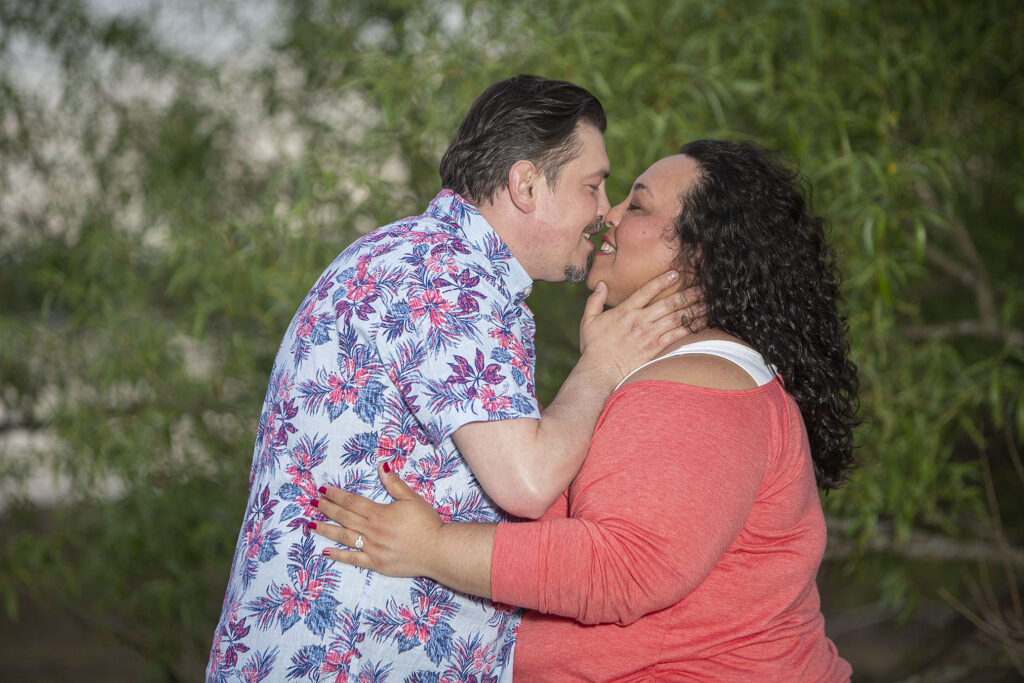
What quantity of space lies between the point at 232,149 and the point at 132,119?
40cm

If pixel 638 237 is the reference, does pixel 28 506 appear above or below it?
below

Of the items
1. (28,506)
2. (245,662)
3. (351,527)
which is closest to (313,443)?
(351,527)

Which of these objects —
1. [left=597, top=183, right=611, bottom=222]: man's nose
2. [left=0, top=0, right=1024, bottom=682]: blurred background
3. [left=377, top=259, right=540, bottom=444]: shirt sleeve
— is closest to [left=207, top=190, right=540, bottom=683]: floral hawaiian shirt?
[left=377, top=259, right=540, bottom=444]: shirt sleeve

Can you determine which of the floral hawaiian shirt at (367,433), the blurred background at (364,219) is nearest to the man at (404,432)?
the floral hawaiian shirt at (367,433)

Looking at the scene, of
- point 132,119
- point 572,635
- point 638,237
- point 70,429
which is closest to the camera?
point 572,635

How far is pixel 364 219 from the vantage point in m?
3.19

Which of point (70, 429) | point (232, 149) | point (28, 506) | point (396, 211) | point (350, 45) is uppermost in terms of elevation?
point (350, 45)

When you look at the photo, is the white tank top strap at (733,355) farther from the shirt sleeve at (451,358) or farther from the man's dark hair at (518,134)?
the man's dark hair at (518,134)

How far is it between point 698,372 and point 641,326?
0.15 meters

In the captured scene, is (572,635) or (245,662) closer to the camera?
(245,662)

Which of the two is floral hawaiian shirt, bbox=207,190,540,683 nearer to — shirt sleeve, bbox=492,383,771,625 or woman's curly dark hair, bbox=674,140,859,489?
shirt sleeve, bbox=492,383,771,625

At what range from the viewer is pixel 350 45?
3539mm

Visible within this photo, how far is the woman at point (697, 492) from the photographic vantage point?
4.30 feet

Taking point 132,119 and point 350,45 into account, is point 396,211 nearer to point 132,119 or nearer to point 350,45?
point 350,45
